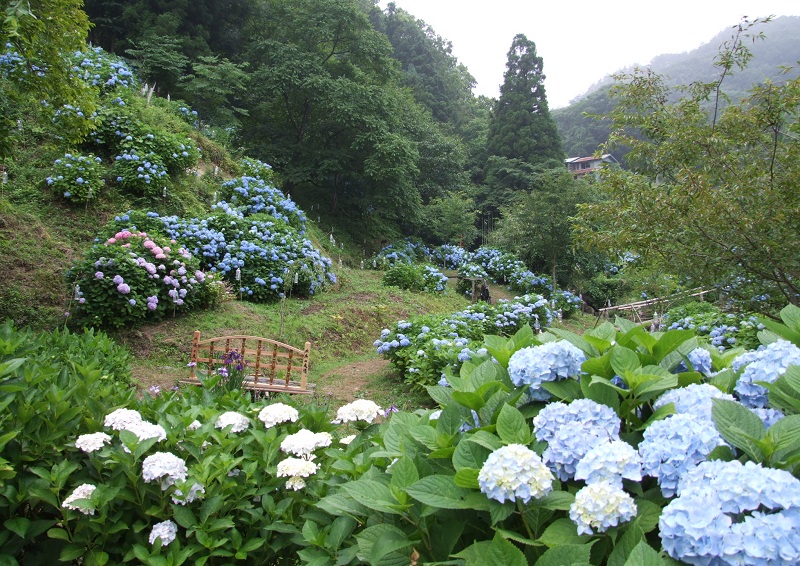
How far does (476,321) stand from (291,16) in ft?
52.2

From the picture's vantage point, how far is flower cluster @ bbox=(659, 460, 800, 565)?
0.82m

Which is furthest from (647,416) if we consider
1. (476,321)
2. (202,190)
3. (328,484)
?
(202,190)

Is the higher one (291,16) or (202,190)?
(291,16)

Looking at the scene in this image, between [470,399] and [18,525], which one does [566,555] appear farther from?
[18,525]

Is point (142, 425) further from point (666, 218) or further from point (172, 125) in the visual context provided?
point (172, 125)

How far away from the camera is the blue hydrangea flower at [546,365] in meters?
1.40

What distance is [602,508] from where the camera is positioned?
3.29 ft

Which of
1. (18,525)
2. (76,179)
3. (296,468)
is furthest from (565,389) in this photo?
(76,179)

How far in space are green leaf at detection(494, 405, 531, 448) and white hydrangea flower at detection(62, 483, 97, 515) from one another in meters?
1.38

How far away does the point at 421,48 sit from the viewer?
3528 cm

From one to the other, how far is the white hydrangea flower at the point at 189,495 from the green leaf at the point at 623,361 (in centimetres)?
140

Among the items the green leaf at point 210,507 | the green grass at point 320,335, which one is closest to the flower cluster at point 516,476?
the green leaf at point 210,507

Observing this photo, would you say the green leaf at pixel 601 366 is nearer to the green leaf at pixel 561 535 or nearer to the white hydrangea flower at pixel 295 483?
the green leaf at pixel 561 535

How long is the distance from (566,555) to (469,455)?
32 centimetres
